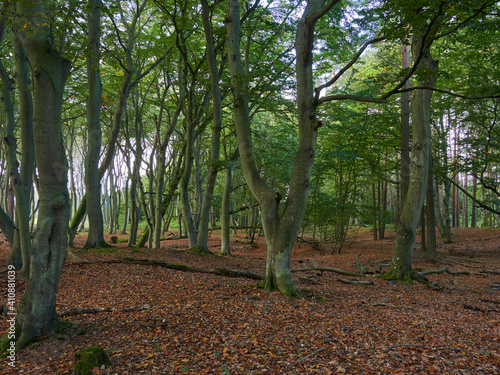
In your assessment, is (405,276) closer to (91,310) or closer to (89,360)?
(91,310)

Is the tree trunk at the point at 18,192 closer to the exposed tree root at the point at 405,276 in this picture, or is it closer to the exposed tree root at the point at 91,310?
the exposed tree root at the point at 91,310

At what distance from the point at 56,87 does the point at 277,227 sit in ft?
11.7

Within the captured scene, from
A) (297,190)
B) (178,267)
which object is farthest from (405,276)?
(178,267)

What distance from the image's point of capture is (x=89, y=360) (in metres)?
2.75

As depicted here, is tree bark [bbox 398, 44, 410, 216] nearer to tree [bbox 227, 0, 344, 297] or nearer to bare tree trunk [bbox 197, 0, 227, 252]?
tree [bbox 227, 0, 344, 297]

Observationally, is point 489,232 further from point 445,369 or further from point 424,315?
point 445,369

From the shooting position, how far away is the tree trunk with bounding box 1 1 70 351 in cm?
341

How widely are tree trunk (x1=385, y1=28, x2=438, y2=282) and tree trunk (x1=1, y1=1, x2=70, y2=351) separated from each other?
6844 millimetres

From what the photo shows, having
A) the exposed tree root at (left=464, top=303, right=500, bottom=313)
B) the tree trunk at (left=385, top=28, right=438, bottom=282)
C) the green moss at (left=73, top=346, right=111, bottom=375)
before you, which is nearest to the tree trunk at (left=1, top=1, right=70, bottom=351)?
the green moss at (left=73, top=346, right=111, bottom=375)

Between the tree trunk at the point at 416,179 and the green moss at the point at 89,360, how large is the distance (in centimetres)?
660

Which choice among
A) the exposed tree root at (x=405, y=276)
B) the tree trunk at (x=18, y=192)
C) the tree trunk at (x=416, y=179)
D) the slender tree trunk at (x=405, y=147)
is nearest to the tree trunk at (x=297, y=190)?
the tree trunk at (x=416, y=179)

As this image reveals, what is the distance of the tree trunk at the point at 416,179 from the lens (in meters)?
7.14

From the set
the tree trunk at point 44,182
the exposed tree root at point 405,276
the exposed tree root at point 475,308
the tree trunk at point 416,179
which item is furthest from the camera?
the exposed tree root at point 405,276

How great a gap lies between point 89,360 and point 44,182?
6.19ft
